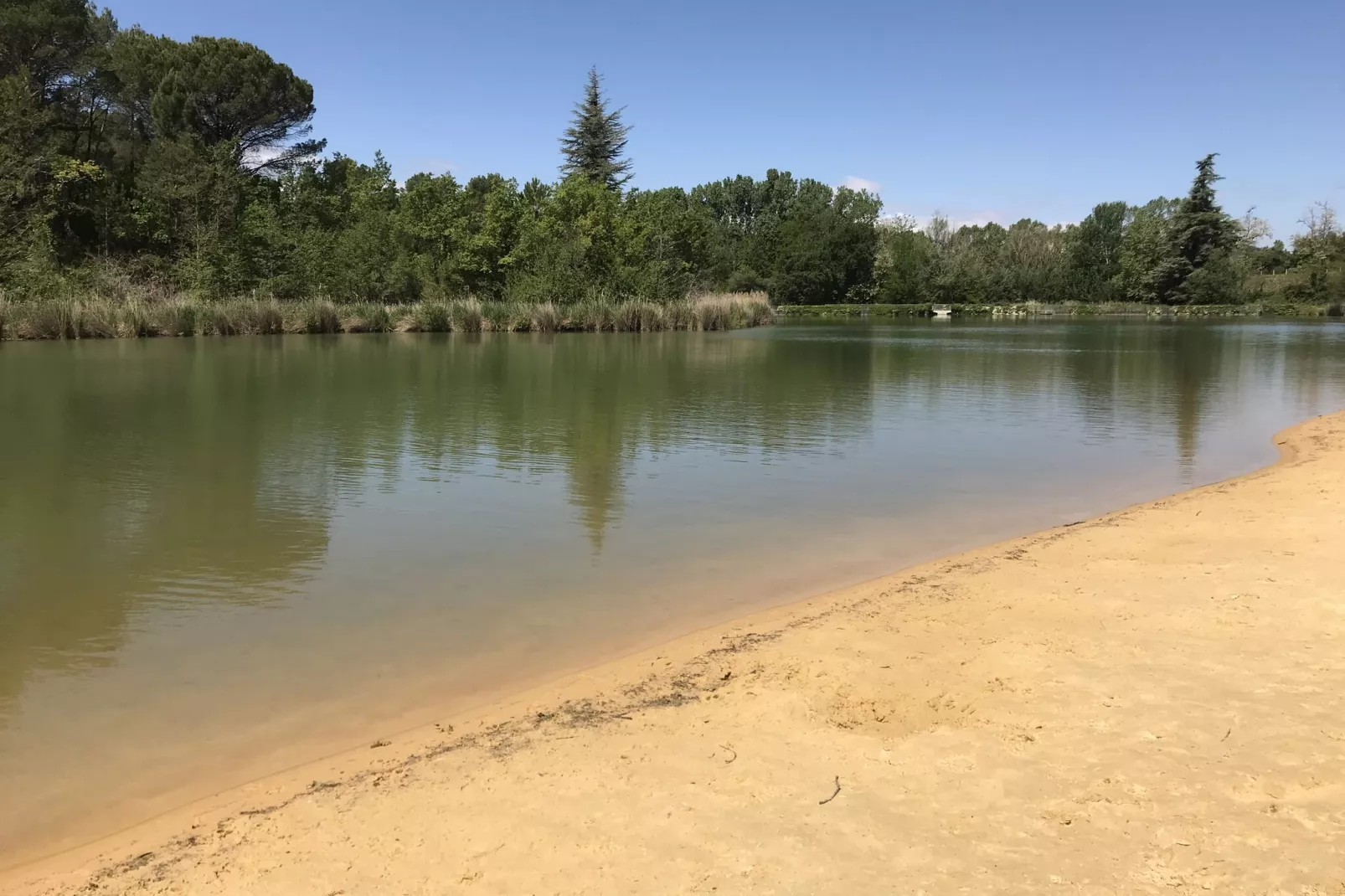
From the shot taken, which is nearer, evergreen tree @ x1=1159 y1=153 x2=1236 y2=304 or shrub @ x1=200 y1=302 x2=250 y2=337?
shrub @ x1=200 y1=302 x2=250 y2=337

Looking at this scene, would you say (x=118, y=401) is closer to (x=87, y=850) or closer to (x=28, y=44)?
→ (x=87, y=850)

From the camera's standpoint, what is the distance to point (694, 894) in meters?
2.41

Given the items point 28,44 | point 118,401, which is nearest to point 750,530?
point 118,401

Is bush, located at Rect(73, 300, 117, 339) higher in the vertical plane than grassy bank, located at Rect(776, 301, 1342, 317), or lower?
lower

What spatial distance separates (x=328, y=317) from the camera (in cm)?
3284

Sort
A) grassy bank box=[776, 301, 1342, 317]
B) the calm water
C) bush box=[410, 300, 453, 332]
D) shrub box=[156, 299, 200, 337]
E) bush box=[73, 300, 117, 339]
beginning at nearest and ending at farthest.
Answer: the calm water < bush box=[73, 300, 117, 339] < shrub box=[156, 299, 200, 337] < bush box=[410, 300, 453, 332] < grassy bank box=[776, 301, 1342, 317]

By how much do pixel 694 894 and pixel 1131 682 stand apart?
235 cm

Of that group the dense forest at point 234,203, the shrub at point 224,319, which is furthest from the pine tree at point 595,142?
the shrub at point 224,319

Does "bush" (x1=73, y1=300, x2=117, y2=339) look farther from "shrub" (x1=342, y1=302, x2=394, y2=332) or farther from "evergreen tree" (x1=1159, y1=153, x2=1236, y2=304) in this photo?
"evergreen tree" (x1=1159, y1=153, x2=1236, y2=304)

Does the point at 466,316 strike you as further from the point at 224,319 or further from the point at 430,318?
the point at 224,319

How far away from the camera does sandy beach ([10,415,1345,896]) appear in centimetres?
251

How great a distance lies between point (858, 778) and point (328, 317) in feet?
109

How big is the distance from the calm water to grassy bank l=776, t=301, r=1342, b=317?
52986 mm

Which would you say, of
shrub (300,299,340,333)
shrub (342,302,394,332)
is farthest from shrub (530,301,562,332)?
shrub (300,299,340,333)
